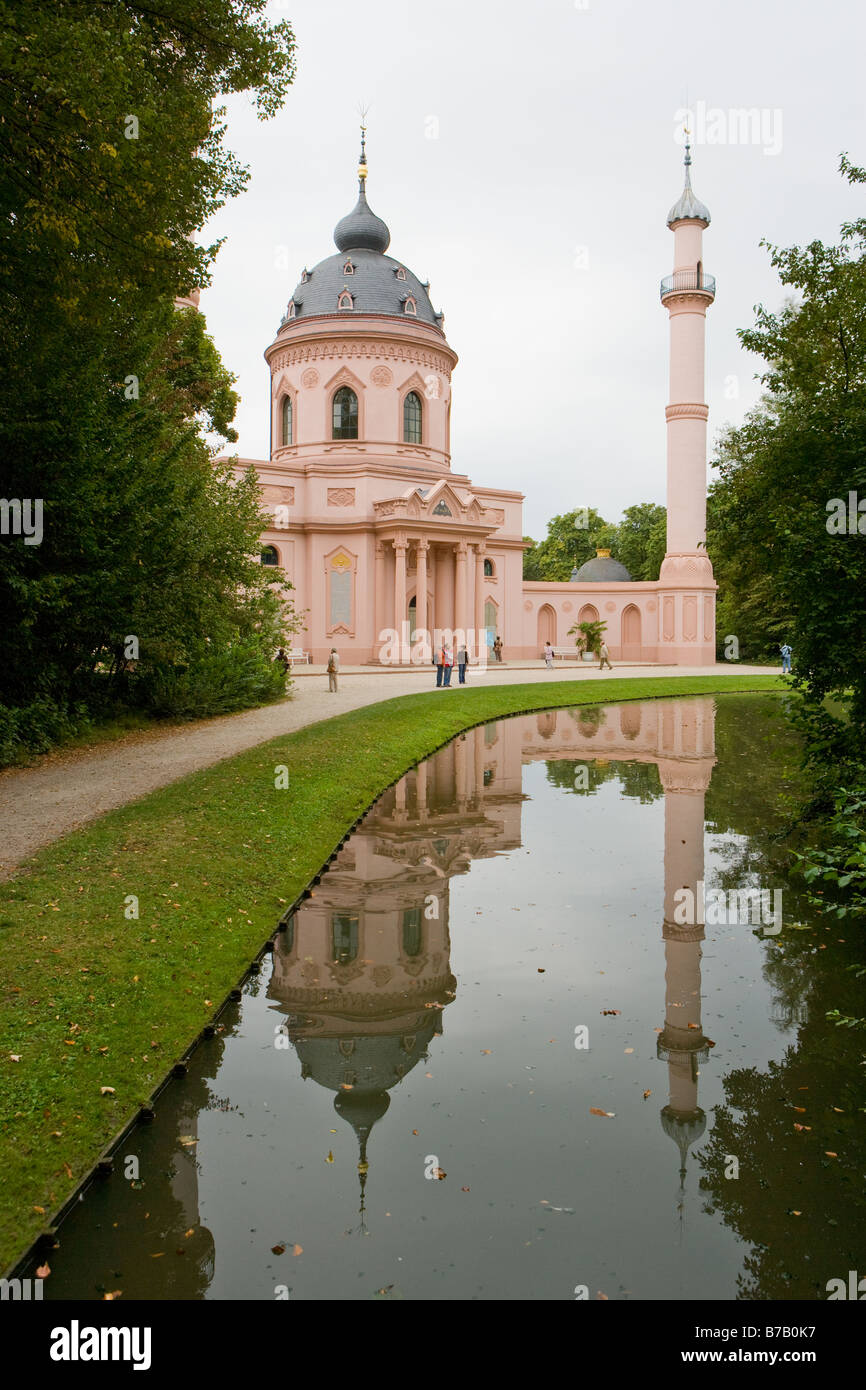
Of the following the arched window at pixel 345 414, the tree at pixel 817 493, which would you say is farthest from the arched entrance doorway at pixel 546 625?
the tree at pixel 817 493

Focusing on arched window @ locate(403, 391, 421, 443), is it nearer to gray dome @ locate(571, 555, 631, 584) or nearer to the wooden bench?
the wooden bench

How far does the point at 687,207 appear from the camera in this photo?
5453 centimetres

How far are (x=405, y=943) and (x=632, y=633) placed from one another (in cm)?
5464

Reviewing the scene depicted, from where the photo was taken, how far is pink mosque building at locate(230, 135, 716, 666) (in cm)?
4838

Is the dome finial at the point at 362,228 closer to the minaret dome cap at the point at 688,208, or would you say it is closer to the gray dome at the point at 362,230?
the gray dome at the point at 362,230

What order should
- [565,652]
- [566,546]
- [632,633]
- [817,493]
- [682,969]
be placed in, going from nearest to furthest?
[682,969]
[817,493]
[565,652]
[632,633]
[566,546]

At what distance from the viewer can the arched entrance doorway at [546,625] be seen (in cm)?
5872

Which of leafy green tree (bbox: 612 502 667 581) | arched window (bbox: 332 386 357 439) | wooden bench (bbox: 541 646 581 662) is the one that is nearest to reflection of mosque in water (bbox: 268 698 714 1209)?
arched window (bbox: 332 386 357 439)

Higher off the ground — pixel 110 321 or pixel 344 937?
pixel 110 321

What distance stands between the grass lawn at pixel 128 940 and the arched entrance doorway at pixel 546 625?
1793 inches

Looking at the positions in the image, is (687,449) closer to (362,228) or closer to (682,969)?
(362,228)

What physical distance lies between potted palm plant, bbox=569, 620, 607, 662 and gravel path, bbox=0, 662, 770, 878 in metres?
23.5

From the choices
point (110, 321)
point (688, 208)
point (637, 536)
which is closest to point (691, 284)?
point (688, 208)

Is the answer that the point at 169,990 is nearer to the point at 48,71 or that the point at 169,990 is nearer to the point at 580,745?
the point at 48,71
